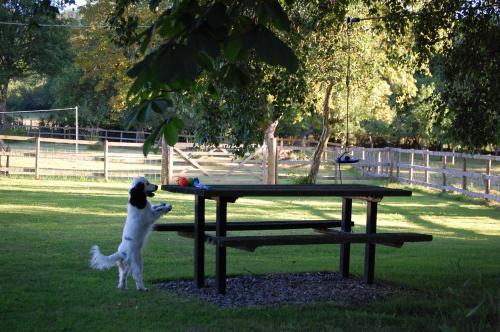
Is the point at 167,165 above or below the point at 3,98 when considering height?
below

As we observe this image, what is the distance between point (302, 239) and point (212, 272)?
217cm

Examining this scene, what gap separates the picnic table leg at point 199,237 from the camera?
7.89 metres

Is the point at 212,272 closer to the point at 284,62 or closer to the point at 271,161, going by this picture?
the point at 284,62

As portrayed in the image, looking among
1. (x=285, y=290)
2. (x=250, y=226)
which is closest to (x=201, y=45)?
(x=285, y=290)

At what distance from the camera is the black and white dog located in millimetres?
7758

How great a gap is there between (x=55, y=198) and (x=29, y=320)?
13904 millimetres

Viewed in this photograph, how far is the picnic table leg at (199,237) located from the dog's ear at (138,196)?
612 mm

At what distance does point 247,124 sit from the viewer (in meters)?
9.38

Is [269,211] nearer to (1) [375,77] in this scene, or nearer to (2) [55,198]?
(2) [55,198]

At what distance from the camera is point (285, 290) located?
26.7ft

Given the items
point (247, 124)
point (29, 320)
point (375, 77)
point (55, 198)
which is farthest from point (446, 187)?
point (29, 320)

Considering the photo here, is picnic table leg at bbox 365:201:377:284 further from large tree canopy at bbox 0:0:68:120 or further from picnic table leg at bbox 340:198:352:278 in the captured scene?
large tree canopy at bbox 0:0:68:120

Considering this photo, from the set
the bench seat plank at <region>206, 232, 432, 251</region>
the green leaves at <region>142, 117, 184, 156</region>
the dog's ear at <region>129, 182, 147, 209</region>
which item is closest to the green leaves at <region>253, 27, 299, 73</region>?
the green leaves at <region>142, 117, 184, 156</region>

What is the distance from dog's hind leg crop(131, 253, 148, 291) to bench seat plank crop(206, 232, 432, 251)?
81cm
